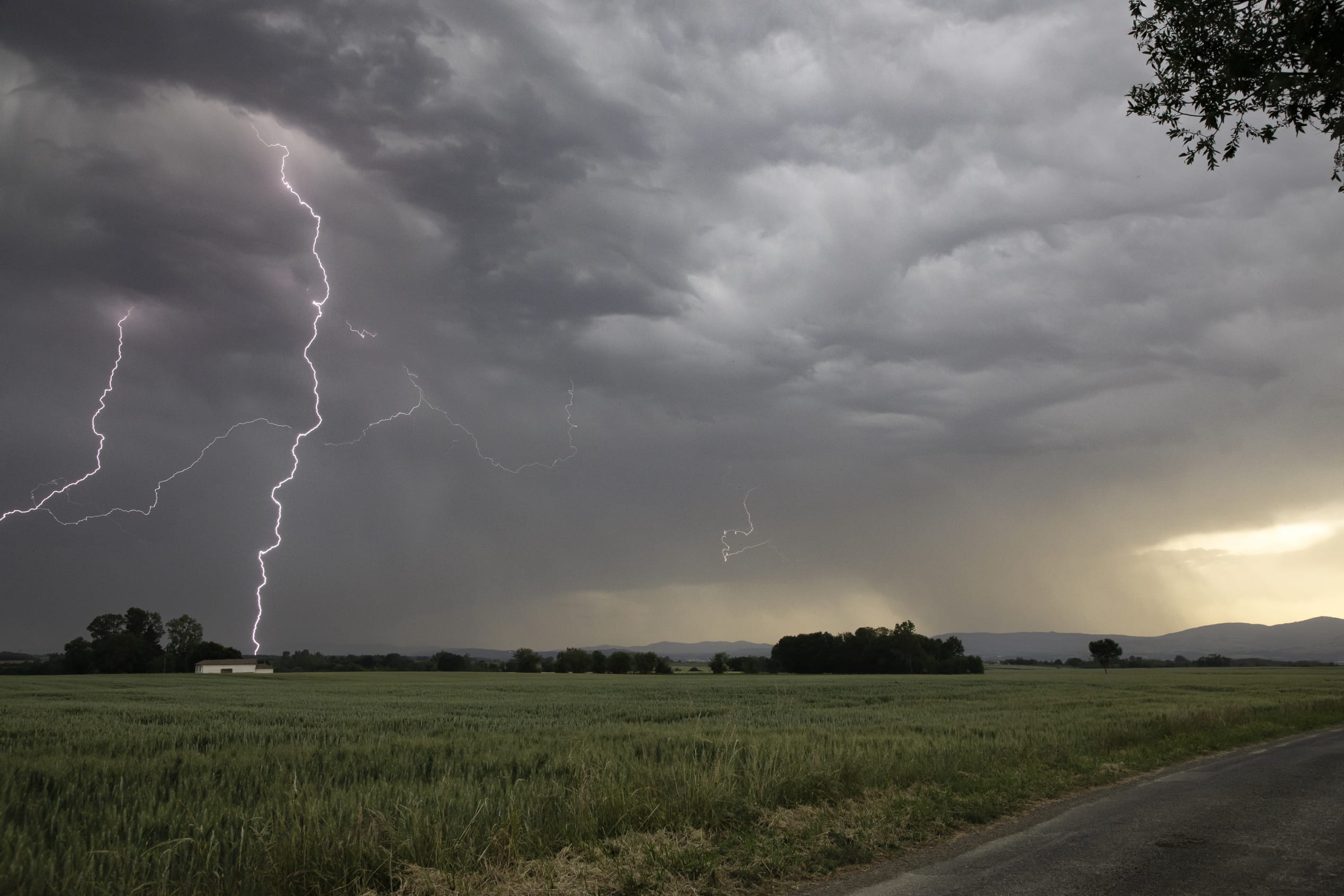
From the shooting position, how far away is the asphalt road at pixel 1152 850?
6680 mm

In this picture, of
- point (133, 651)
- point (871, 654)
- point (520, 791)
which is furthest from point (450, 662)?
point (520, 791)

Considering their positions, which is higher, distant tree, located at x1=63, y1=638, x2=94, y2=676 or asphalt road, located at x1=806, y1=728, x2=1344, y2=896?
asphalt road, located at x1=806, y1=728, x2=1344, y2=896

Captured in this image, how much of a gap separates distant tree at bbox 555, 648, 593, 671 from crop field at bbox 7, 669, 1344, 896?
120176 millimetres

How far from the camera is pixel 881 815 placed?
371 inches

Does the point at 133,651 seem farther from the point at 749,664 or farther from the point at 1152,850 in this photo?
the point at 1152,850

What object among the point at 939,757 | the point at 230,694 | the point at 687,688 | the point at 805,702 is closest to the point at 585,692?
the point at 687,688

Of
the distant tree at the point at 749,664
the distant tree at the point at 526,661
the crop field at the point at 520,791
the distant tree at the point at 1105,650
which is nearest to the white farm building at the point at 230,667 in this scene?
the distant tree at the point at 526,661

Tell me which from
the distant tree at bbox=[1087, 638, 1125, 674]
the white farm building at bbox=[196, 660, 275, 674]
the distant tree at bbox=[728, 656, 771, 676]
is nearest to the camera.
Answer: the distant tree at bbox=[1087, 638, 1125, 674]

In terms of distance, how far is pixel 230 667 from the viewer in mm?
132375

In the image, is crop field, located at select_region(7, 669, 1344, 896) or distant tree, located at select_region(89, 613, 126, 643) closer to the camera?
crop field, located at select_region(7, 669, 1344, 896)

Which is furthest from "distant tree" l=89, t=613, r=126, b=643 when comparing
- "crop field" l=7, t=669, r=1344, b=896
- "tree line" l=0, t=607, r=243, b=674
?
"crop field" l=7, t=669, r=1344, b=896

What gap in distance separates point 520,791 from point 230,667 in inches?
5890

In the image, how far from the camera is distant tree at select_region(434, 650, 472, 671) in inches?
5527

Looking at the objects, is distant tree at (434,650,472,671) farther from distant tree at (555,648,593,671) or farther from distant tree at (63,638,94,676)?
distant tree at (63,638,94,676)
